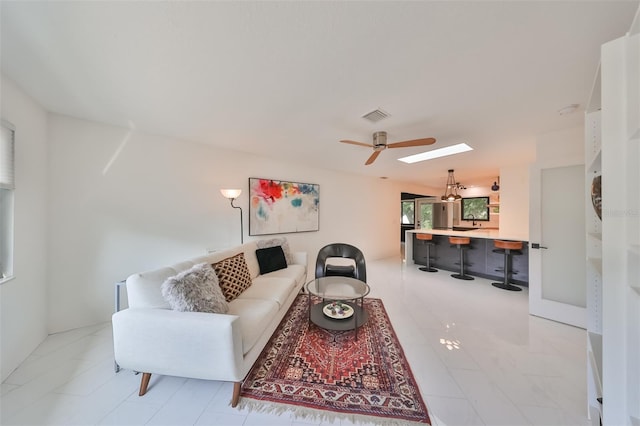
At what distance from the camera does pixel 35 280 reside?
2.05 meters

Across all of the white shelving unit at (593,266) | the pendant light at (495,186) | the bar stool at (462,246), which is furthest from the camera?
the pendant light at (495,186)

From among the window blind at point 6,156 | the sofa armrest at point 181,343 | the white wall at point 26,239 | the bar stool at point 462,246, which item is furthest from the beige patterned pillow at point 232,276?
the bar stool at point 462,246

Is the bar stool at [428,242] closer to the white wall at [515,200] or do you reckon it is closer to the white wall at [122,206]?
the white wall at [515,200]

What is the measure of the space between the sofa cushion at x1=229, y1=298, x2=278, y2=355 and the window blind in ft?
6.97

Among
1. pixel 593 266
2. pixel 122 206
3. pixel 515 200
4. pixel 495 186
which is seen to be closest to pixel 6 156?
pixel 122 206

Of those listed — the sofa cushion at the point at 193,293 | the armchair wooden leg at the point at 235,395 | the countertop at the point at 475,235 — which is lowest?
the armchair wooden leg at the point at 235,395

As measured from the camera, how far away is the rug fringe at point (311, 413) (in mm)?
1321

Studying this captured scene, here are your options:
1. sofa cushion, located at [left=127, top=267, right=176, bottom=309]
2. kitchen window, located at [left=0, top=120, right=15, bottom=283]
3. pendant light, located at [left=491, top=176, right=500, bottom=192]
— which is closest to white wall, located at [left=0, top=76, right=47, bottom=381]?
kitchen window, located at [left=0, top=120, right=15, bottom=283]

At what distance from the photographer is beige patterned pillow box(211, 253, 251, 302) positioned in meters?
2.07

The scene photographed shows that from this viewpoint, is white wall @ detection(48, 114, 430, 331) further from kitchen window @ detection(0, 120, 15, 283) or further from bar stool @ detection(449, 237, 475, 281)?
bar stool @ detection(449, 237, 475, 281)

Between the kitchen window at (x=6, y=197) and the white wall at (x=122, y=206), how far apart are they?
0.52 metres

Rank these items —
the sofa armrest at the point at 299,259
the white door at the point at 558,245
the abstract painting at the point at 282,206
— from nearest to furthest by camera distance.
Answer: the white door at the point at 558,245, the sofa armrest at the point at 299,259, the abstract painting at the point at 282,206

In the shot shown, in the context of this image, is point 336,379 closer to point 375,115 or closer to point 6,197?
point 375,115

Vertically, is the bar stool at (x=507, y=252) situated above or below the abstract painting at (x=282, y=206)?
below
